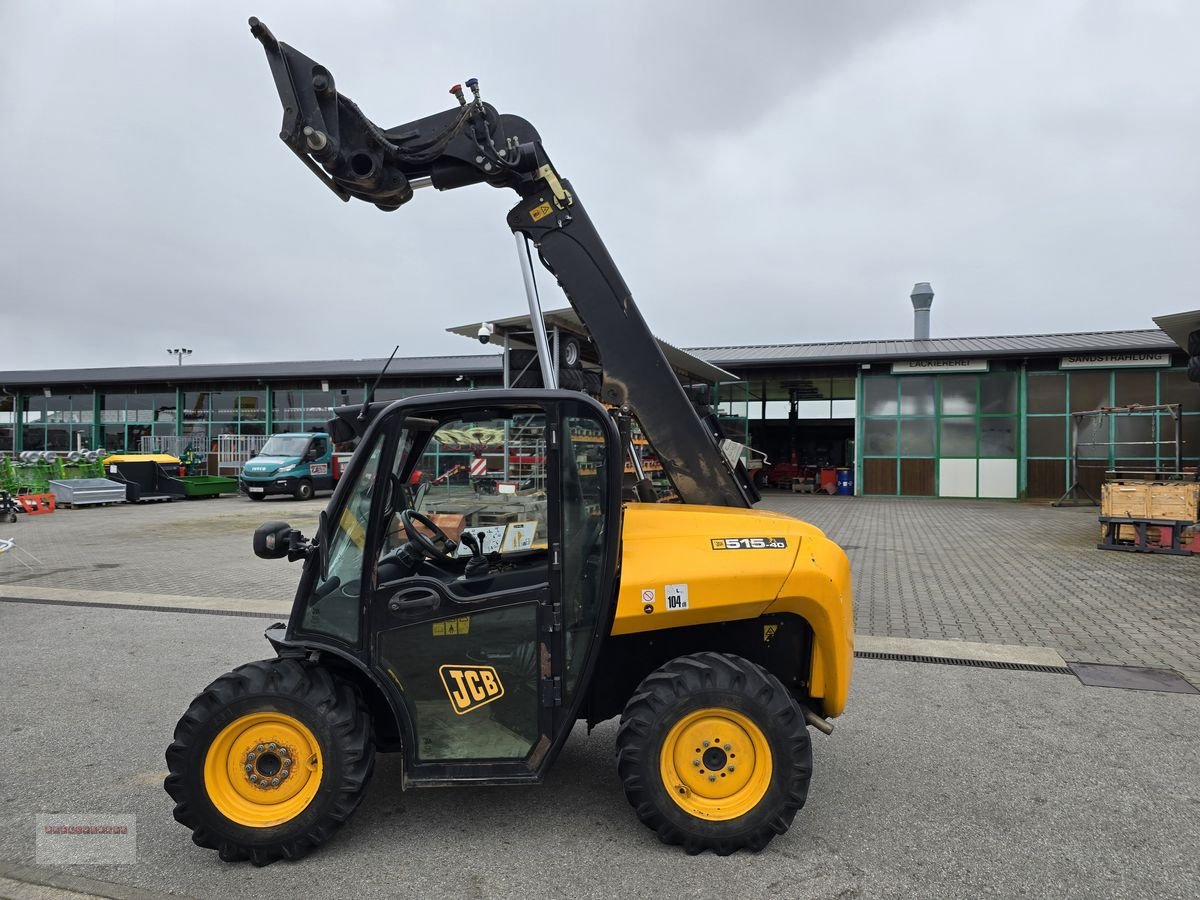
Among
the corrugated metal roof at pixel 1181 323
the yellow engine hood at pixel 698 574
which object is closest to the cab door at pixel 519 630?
the yellow engine hood at pixel 698 574

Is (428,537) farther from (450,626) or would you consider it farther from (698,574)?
(698,574)

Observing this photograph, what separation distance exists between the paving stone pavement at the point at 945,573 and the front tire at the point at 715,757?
3.93 meters

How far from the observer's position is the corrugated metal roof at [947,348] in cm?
2116

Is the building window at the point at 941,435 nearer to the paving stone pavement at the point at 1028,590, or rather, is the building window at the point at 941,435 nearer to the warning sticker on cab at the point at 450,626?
the paving stone pavement at the point at 1028,590

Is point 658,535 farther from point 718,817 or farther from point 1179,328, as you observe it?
point 1179,328

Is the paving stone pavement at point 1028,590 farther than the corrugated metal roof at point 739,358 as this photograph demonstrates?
No

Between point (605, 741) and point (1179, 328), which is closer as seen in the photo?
point (605, 741)

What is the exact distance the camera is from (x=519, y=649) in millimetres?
3158

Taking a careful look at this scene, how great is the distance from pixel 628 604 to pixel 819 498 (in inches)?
821

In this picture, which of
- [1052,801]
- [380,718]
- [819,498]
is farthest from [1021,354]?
[380,718]

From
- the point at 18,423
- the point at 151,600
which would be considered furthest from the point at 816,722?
the point at 18,423

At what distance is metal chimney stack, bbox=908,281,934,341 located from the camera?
30859 millimetres

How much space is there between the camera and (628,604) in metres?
3.18

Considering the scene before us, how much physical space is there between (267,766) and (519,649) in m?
1.10
